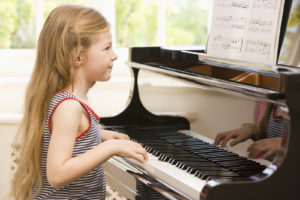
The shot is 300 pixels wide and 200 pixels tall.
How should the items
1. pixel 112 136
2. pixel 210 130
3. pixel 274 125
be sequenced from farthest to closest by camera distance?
pixel 112 136
pixel 210 130
pixel 274 125

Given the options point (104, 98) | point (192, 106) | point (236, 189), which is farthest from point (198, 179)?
point (104, 98)

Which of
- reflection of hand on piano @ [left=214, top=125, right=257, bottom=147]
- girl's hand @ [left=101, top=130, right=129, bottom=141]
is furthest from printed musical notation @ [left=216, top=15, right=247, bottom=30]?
girl's hand @ [left=101, top=130, right=129, bottom=141]

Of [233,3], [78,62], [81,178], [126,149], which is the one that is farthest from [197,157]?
[233,3]

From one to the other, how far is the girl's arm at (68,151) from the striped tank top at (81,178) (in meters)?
0.06

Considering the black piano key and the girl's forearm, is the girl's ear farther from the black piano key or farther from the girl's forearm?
the black piano key

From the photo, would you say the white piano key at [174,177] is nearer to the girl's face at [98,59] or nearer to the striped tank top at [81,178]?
the striped tank top at [81,178]

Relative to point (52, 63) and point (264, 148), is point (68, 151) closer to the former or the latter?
point (52, 63)

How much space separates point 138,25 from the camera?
3.58 metres

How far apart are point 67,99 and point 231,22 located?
2.34 feet

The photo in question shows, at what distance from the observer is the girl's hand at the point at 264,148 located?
1.56m

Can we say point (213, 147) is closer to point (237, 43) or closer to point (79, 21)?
point (237, 43)

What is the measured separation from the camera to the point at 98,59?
185 cm

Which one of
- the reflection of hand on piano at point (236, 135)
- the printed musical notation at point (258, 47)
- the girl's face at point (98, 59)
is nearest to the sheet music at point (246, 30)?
the printed musical notation at point (258, 47)

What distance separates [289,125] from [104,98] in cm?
195
